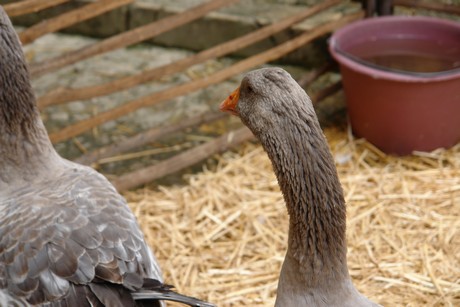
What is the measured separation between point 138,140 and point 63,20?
0.96 meters

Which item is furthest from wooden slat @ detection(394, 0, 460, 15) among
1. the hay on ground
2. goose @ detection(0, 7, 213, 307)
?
goose @ detection(0, 7, 213, 307)

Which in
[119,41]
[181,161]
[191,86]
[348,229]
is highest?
[119,41]

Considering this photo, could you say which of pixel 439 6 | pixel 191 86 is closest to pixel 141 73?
pixel 191 86

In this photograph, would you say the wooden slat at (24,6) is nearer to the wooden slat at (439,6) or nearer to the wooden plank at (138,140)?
the wooden plank at (138,140)

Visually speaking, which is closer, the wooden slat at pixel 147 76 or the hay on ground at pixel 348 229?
the hay on ground at pixel 348 229

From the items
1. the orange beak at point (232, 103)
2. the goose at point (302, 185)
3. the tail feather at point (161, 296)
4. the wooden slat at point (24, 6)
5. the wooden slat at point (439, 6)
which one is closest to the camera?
the goose at point (302, 185)

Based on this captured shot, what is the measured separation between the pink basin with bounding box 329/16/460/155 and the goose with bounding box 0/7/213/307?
7.08ft

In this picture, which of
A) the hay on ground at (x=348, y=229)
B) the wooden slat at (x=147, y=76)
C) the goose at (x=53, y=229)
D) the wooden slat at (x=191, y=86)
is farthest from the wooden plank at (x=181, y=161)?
the goose at (x=53, y=229)

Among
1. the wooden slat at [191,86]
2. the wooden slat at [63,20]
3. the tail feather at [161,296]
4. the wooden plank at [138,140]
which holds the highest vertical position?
the wooden slat at [63,20]

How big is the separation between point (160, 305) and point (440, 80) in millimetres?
2511

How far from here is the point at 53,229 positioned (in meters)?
2.95

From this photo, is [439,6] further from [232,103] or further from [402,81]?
[232,103]

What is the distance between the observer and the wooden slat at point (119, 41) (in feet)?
14.1

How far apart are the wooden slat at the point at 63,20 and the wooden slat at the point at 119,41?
0.17 meters
